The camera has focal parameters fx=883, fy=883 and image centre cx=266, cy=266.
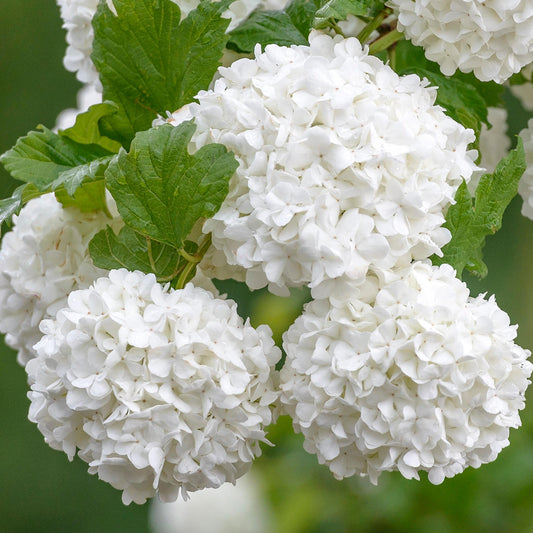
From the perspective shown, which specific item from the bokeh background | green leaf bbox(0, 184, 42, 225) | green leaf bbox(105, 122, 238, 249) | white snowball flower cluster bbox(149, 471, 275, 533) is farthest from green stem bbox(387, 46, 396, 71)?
white snowball flower cluster bbox(149, 471, 275, 533)

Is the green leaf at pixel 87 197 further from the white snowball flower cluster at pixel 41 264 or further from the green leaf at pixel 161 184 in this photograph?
the green leaf at pixel 161 184

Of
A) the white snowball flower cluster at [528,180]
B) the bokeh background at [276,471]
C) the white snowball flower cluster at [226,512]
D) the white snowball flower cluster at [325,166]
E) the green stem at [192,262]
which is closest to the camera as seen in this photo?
the white snowball flower cluster at [325,166]

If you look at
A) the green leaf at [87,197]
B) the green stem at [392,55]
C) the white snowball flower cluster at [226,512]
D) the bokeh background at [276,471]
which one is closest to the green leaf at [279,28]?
the green stem at [392,55]

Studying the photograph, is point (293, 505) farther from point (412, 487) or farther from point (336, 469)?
point (336, 469)

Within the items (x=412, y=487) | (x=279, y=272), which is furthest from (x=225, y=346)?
(x=412, y=487)

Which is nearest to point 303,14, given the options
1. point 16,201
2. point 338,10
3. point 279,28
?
point 279,28
